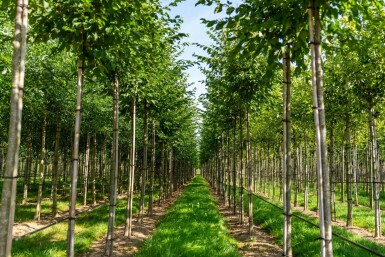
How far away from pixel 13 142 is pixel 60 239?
8221 mm

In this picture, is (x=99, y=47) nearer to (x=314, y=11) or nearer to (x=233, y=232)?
(x=314, y=11)

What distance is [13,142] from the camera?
115 inches

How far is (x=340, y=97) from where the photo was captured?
12.5 metres

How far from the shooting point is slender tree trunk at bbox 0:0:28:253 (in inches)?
112

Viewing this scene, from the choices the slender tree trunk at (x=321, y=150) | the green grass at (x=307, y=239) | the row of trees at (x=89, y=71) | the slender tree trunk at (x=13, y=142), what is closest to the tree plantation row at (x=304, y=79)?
the slender tree trunk at (x=321, y=150)

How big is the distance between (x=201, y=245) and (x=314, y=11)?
659 cm

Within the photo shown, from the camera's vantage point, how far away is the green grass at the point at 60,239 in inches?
323

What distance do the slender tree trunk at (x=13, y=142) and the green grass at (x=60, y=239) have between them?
18.7 feet

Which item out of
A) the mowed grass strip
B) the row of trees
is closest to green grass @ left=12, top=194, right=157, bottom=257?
the row of trees

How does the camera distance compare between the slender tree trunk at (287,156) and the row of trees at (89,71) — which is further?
the slender tree trunk at (287,156)

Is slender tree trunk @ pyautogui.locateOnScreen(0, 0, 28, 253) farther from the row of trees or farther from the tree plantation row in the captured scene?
the tree plantation row

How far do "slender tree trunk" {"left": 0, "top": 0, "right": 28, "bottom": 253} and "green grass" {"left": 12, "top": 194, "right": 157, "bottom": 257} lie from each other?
5714 mm

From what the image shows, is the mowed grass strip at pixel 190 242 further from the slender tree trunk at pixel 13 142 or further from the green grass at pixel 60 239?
the slender tree trunk at pixel 13 142

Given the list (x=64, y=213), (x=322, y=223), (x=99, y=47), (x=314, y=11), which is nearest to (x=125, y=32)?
(x=99, y=47)
